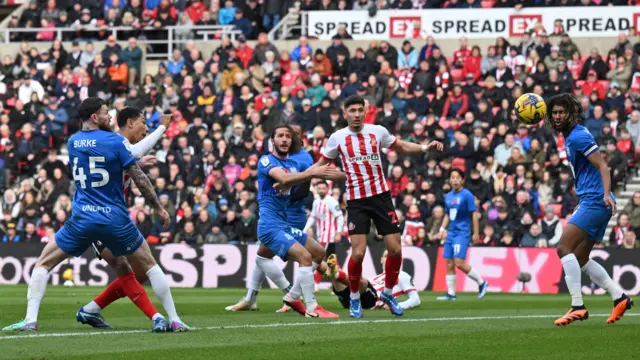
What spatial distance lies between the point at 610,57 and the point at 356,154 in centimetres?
1655

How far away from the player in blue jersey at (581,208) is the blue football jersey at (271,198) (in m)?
3.47

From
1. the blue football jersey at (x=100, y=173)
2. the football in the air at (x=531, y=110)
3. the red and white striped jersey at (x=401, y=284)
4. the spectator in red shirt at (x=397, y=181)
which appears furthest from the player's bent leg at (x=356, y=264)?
the spectator in red shirt at (x=397, y=181)

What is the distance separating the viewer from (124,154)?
11.8 m

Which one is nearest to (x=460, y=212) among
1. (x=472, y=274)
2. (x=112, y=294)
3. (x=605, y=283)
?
(x=472, y=274)

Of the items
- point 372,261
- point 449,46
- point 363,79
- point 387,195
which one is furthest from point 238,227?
point 387,195

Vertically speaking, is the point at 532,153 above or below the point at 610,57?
below

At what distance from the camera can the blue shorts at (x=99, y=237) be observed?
1177 centimetres

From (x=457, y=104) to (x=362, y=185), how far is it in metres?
15.3

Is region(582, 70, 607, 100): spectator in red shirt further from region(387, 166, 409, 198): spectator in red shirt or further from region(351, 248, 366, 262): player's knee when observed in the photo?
region(351, 248, 366, 262): player's knee

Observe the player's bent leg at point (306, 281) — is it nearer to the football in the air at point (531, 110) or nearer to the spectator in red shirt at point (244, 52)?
the football in the air at point (531, 110)

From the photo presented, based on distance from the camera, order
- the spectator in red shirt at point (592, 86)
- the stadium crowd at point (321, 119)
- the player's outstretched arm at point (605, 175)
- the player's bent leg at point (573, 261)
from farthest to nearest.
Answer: the spectator in red shirt at point (592, 86)
the stadium crowd at point (321, 119)
the player's bent leg at point (573, 261)
the player's outstretched arm at point (605, 175)

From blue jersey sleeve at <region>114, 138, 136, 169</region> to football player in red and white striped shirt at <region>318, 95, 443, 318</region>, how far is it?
128 inches

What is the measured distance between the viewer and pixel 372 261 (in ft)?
85.6

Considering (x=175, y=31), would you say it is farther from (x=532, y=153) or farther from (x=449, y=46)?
(x=532, y=153)
